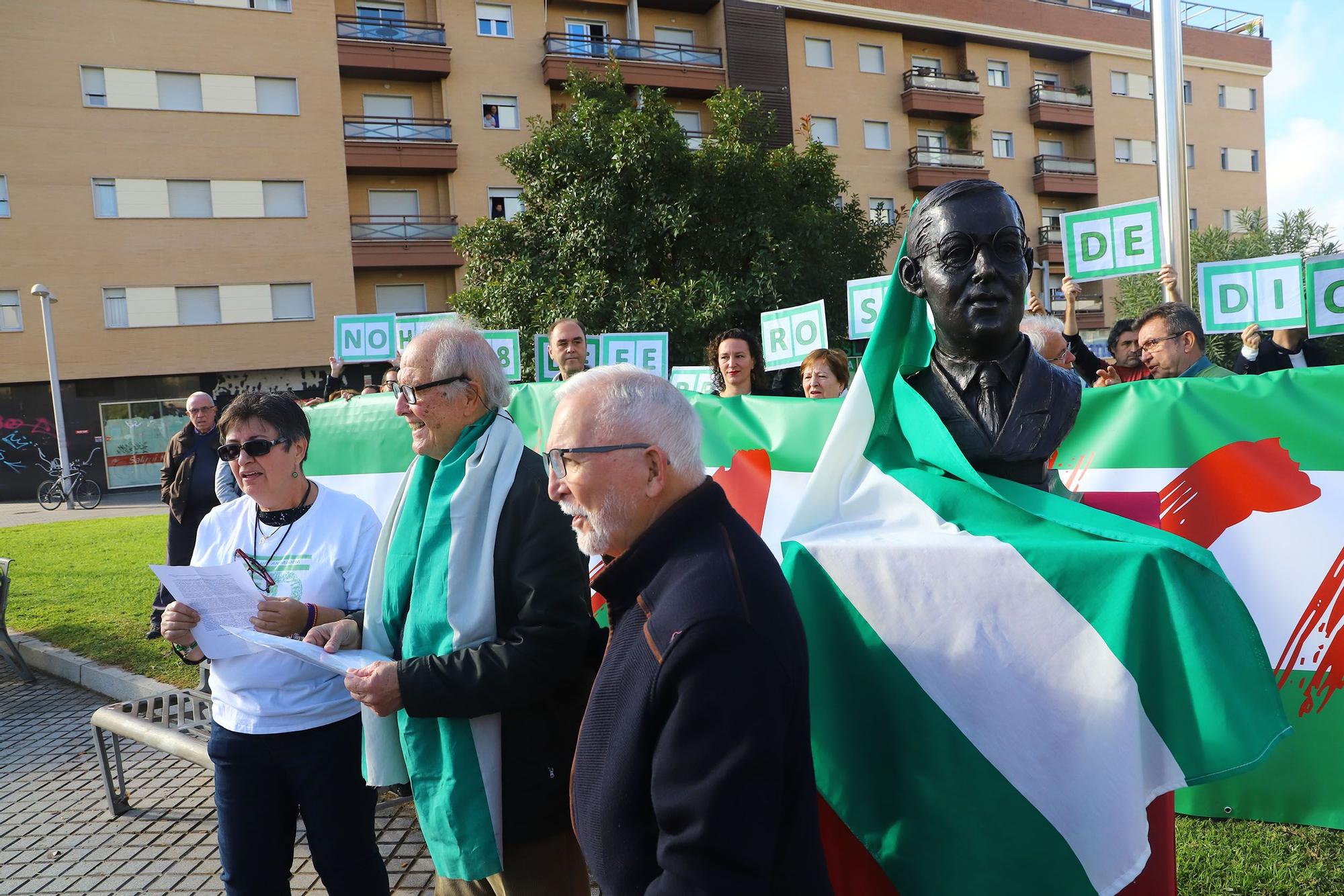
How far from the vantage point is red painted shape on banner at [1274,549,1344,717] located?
12.0ft

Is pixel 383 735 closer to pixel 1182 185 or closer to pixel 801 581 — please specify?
pixel 801 581

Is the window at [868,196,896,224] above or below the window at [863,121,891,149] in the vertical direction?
below

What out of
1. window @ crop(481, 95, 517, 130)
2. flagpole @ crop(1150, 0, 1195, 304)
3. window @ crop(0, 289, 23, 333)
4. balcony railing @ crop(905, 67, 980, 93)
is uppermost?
balcony railing @ crop(905, 67, 980, 93)

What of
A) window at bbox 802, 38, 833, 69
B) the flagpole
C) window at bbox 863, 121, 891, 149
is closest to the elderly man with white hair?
the flagpole

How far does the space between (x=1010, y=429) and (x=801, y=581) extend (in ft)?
2.06

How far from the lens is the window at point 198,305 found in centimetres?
2577

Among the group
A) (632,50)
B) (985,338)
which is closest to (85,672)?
(985,338)

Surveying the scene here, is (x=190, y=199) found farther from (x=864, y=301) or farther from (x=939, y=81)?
(x=939, y=81)

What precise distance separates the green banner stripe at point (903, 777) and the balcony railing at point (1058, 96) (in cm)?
3866

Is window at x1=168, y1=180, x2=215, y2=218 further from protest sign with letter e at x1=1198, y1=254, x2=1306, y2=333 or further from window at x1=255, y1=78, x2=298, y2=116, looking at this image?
protest sign with letter e at x1=1198, y1=254, x2=1306, y2=333

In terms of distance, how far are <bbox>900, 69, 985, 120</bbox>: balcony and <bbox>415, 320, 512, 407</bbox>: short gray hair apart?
34427mm

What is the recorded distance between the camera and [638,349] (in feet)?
27.0

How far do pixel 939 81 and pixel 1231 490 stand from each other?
33.9 metres

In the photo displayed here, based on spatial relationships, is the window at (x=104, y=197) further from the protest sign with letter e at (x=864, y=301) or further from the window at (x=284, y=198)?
the protest sign with letter e at (x=864, y=301)
